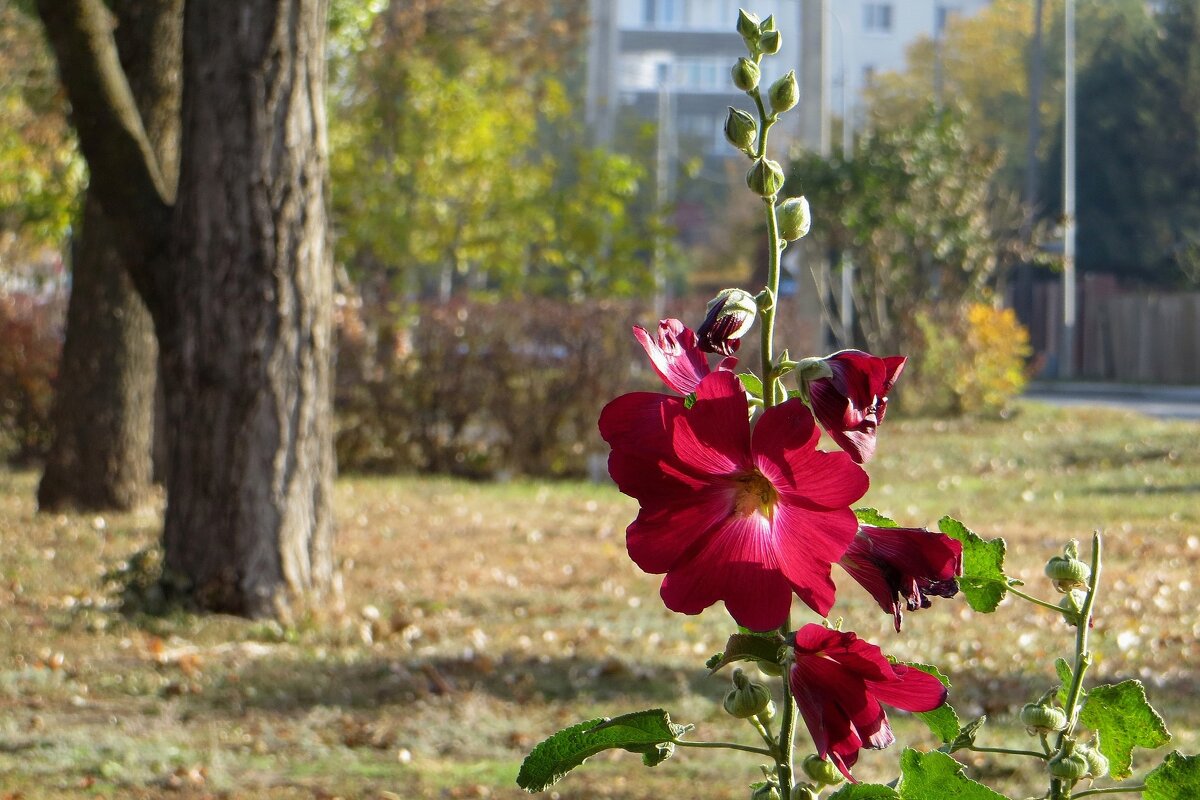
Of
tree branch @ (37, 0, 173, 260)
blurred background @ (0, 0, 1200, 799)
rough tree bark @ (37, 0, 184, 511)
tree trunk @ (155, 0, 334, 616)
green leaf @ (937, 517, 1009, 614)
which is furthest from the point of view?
rough tree bark @ (37, 0, 184, 511)

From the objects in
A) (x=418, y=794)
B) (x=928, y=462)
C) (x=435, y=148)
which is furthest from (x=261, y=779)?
(x=435, y=148)

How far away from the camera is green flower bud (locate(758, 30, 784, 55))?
3.87 ft

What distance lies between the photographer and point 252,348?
552 centimetres

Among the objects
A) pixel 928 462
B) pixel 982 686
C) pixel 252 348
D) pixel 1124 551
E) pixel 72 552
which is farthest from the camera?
pixel 928 462

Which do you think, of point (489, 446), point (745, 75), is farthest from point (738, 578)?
point (489, 446)

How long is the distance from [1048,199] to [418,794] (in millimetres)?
35358

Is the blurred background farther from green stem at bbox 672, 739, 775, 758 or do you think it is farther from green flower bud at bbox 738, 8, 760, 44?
green stem at bbox 672, 739, 775, 758

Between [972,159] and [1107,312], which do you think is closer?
[972,159]

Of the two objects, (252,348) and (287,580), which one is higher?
(252,348)

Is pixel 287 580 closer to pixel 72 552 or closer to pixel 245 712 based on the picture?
pixel 245 712

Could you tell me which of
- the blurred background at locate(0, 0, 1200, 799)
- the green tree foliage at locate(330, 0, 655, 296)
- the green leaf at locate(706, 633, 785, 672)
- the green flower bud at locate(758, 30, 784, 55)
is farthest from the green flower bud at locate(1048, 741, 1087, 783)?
the green tree foliage at locate(330, 0, 655, 296)

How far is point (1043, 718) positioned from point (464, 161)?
19723 mm

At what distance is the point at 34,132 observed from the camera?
12.3 metres

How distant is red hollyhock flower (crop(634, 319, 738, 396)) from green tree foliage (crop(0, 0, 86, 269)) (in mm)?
11108
